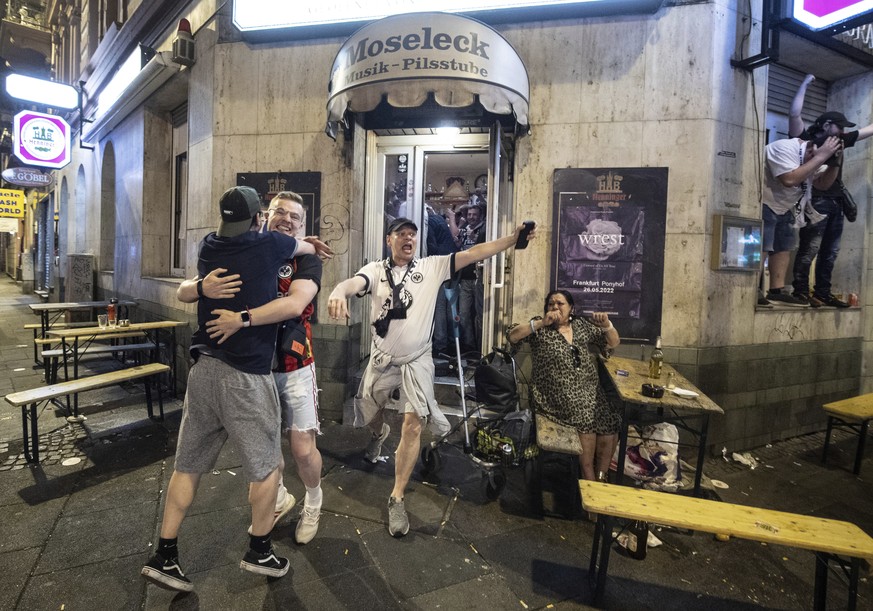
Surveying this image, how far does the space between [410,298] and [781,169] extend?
477 cm

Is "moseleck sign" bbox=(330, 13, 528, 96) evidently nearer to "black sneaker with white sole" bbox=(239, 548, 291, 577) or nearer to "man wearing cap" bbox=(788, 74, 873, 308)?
"black sneaker with white sole" bbox=(239, 548, 291, 577)

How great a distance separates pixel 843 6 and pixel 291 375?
258 inches

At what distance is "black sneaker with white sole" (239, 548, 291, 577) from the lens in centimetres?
247

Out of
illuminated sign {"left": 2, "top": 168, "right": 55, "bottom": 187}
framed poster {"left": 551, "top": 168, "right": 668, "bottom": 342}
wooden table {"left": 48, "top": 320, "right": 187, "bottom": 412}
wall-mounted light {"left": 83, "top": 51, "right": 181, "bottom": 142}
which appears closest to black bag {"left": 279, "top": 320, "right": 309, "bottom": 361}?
framed poster {"left": 551, "top": 168, "right": 668, "bottom": 342}

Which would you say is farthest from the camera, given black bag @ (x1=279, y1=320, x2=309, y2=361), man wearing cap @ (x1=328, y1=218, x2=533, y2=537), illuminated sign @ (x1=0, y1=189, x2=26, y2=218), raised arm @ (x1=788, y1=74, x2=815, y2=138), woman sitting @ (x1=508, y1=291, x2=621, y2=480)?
illuminated sign @ (x1=0, y1=189, x2=26, y2=218)

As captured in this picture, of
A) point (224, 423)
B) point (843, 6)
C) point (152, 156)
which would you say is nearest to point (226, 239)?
point (224, 423)

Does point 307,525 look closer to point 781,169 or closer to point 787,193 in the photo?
point 781,169

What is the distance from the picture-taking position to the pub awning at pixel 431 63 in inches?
150

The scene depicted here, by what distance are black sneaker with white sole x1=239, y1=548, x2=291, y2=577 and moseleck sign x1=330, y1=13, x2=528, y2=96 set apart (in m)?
3.75

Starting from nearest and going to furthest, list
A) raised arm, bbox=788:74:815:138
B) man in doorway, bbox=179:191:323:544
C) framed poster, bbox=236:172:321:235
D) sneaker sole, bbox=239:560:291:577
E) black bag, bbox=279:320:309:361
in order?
sneaker sole, bbox=239:560:291:577 → man in doorway, bbox=179:191:323:544 → black bag, bbox=279:320:309:361 → framed poster, bbox=236:172:321:235 → raised arm, bbox=788:74:815:138

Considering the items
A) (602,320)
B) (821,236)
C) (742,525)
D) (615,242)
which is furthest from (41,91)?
(821,236)

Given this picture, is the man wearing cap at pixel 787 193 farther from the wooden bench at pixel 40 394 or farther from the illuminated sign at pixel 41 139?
the illuminated sign at pixel 41 139

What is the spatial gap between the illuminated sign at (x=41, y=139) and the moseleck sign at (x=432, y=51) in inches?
446

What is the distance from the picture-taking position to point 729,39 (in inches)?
185
